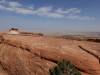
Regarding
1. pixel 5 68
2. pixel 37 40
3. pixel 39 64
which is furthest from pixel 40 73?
pixel 5 68

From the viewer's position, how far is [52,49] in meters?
16.2

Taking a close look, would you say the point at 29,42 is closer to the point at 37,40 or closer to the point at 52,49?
the point at 37,40

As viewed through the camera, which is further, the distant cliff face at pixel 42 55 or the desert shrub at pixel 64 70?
the distant cliff face at pixel 42 55

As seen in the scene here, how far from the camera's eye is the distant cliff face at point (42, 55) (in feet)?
47.8

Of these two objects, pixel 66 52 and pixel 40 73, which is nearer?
pixel 66 52

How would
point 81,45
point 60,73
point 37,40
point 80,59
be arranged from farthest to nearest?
point 37,40 → point 81,45 → point 80,59 → point 60,73

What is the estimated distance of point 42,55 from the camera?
16.6 meters

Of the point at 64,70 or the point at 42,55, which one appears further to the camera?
the point at 42,55

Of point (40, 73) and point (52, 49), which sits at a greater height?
point (52, 49)

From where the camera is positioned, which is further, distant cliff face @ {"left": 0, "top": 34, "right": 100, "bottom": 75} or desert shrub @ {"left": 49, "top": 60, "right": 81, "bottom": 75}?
distant cliff face @ {"left": 0, "top": 34, "right": 100, "bottom": 75}

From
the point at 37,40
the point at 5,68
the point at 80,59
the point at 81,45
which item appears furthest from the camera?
the point at 5,68

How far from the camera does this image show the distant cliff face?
14.6 meters

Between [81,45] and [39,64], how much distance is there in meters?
3.37

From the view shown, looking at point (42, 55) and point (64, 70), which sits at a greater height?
point (42, 55)
